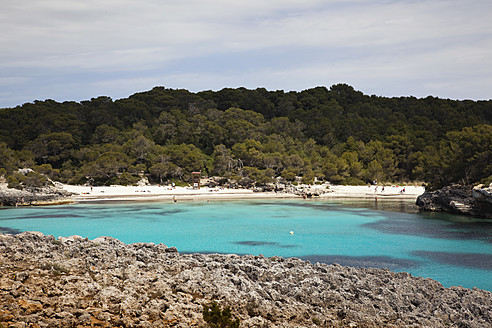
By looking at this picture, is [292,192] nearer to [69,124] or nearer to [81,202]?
[81,202]

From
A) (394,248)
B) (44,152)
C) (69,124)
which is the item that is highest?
(69,124)

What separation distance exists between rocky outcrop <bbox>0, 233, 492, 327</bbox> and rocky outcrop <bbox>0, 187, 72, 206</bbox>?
78.2ft

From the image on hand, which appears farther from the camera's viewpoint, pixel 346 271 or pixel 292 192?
pixel 292 192

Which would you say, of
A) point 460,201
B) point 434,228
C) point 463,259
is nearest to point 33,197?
point 434,228

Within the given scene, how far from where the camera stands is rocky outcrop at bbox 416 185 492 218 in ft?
82.5

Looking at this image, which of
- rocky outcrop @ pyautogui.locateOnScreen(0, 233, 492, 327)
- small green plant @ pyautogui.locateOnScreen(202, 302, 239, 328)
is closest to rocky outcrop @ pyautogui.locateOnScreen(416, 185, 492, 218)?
rocky outcrop @ pyautogui.locateOnScreen(0, 233, 492, 327)

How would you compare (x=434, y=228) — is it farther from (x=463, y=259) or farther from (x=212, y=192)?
(x=212, y=192)

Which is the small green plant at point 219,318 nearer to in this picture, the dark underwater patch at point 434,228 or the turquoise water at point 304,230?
the turquoise water at point 304,230

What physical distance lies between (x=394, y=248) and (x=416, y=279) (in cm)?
756

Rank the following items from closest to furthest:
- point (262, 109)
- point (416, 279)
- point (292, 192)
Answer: point (416, 279), point (292, 192), point (262, 109)

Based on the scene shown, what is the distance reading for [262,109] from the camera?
238ft

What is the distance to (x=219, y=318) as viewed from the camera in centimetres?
793

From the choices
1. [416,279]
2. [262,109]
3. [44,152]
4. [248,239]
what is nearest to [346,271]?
[416,279]

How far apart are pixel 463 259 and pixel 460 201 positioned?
13.1 m
